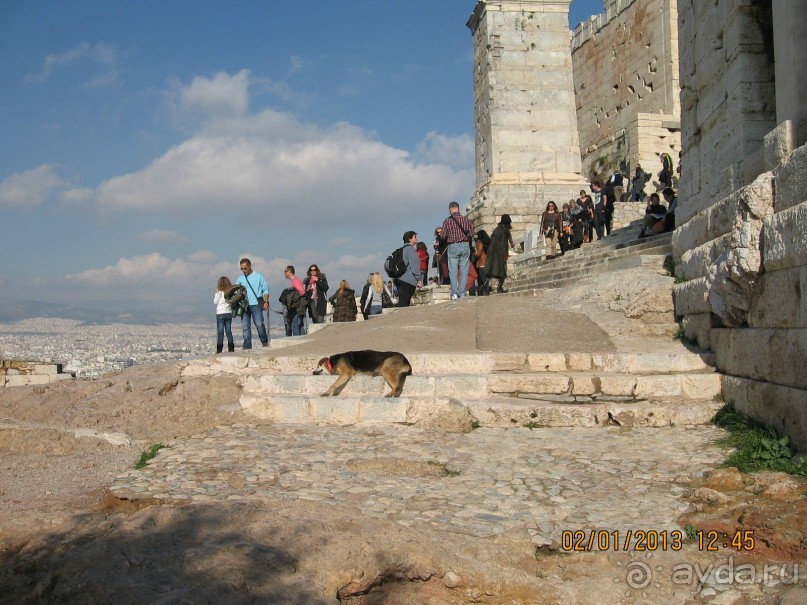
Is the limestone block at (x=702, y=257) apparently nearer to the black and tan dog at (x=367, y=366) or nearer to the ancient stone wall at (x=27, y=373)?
the black and tan dog at (x=367, y=366)

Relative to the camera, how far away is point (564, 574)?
3098 mm

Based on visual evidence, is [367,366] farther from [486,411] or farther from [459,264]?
[459,264]

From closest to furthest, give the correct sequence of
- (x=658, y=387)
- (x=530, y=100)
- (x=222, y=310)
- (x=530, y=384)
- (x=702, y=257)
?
1. (x=658, y=387)
2. (x=530, y=384)
3. (x=702, y=257)
4. (x=222, y=310)
5. (x=530, y=100)

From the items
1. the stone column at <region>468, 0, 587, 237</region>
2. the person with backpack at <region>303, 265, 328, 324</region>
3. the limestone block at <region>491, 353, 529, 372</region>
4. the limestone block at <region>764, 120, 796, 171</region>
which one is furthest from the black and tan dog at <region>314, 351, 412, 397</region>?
the stone column at <region>468, 0, 587, 237</region>

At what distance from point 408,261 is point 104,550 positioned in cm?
1066

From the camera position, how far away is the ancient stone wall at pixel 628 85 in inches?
906

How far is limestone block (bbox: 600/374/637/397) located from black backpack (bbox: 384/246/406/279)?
7.25 m

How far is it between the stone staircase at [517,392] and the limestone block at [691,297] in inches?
18.1

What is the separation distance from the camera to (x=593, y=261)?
40.0 ft

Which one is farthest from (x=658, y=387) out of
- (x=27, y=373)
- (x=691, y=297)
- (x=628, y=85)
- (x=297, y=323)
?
(x=628, y=85)

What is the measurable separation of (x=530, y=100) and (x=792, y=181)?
15234 millimetres

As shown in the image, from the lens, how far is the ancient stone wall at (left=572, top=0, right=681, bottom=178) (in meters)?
23.0

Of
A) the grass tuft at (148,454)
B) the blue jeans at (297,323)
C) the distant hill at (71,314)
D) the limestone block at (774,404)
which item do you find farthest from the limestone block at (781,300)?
the distant hill at (71,314)

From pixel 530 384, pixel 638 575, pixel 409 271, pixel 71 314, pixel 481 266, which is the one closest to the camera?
pixel 638 575
